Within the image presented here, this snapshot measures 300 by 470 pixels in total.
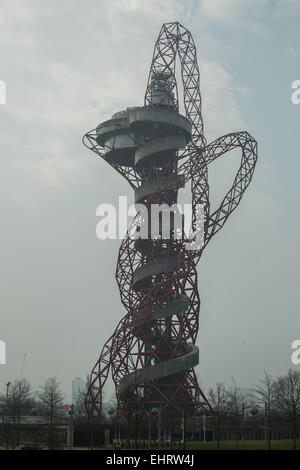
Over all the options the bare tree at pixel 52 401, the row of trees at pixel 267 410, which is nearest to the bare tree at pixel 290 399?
the row of trees at pixel 267 410

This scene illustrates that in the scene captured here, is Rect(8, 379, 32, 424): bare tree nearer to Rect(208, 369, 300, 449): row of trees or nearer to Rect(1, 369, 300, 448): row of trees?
Rect(1, 369, 300, 448): row of trees

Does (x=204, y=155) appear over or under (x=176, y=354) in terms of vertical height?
over

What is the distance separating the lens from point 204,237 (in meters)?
65.1

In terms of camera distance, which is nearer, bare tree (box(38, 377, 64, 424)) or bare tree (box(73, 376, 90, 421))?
bare tree (box(38, 377, 64, 424))

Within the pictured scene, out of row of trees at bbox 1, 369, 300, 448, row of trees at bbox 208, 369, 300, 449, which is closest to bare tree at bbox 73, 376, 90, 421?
row of trees at bbox 1, 369, 300, 448

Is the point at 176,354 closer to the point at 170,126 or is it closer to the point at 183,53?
the point at 170,126

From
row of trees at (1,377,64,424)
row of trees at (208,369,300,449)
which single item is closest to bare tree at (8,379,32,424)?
row of trees at (1,377,64,424)

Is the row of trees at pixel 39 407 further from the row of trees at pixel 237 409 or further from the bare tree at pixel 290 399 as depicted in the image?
the bare tree at pixel 290 399

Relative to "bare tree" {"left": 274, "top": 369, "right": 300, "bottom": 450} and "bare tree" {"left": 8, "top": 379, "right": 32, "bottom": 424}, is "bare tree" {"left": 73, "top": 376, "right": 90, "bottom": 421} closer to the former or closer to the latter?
"bare tree" {"left": 8, "top": 379, "right": 32, "bottom": 424}

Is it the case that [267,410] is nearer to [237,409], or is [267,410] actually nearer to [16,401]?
[237,409]

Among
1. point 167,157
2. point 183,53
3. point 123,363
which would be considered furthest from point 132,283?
point 183,53
